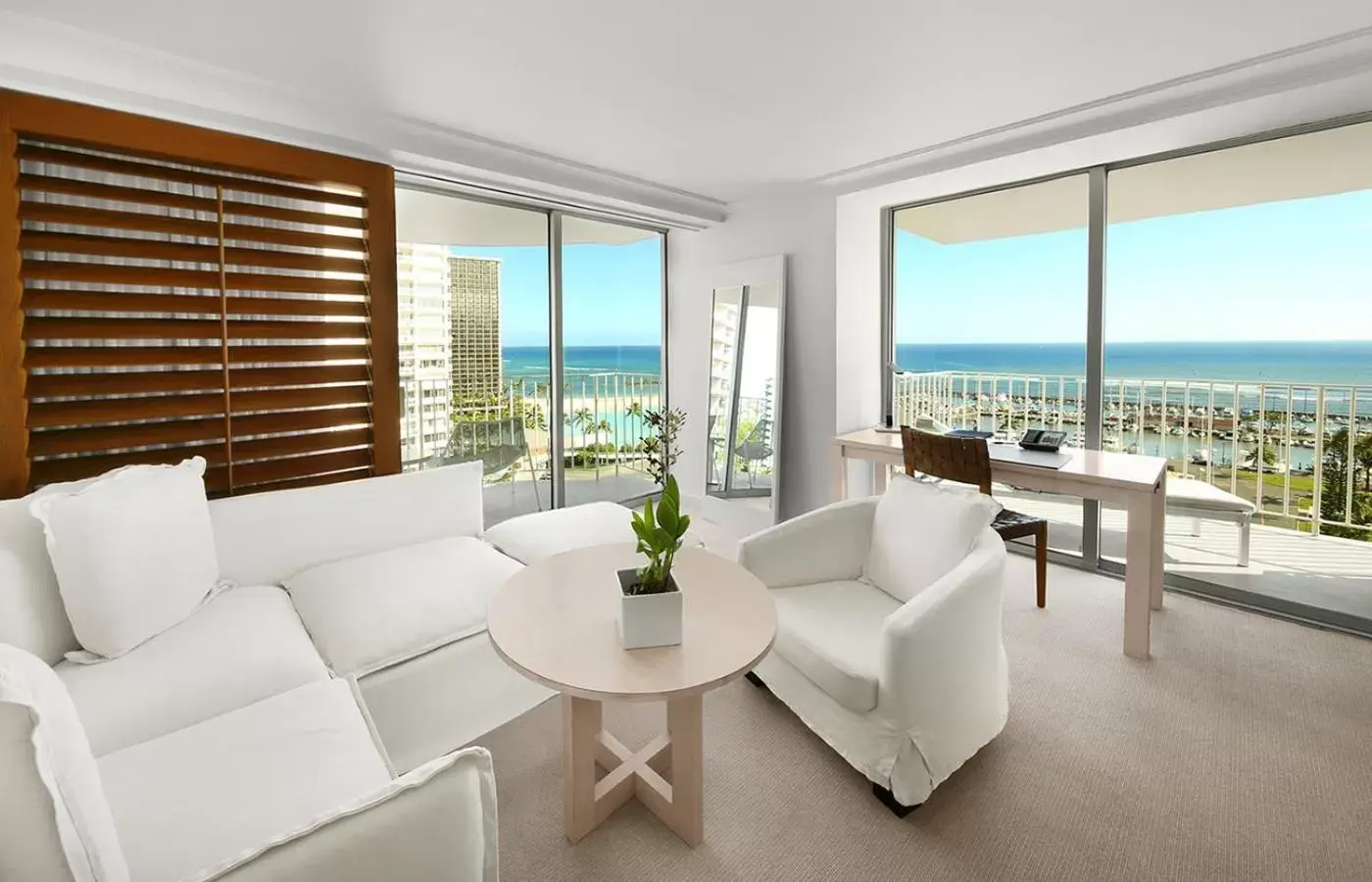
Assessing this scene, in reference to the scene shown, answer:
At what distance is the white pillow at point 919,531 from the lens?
204 centimetres

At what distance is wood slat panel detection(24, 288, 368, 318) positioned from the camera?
213cm

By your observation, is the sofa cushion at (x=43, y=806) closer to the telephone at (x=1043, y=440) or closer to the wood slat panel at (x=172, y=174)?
the wood slat panel at (x=172, y=174)

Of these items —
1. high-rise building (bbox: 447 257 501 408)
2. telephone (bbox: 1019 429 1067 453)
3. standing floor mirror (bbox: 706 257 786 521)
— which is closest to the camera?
telephone (bbox: 1019 429 1067 453)

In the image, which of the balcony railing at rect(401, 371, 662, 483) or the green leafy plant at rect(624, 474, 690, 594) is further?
the balcony railing at rect(401, 371, 662, 483)

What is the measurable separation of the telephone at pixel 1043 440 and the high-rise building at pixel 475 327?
309 centimetres

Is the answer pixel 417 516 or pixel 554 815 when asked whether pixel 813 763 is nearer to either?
pixel 554 815

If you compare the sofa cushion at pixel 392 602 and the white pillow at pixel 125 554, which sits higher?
the white pillow at pixel 125 554

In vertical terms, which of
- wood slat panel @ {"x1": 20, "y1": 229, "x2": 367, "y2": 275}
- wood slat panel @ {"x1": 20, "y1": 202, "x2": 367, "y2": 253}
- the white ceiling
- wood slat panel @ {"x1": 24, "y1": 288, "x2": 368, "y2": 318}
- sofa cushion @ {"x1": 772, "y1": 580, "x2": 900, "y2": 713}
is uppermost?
the white ceiling

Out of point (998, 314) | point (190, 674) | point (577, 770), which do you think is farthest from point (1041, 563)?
point (190, 674)

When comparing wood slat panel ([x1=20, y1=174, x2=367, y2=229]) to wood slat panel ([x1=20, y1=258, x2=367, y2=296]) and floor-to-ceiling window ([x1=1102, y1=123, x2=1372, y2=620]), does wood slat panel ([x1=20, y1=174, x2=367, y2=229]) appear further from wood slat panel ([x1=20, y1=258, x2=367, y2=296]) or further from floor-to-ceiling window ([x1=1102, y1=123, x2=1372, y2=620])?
floor-to-ceiling window ([x1=1102, y1=123, x2=1372, y2=620])

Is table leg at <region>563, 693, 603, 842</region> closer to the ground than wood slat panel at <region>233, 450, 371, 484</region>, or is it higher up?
closer to the ground

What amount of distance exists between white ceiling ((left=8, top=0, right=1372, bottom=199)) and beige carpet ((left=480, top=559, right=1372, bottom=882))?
2.28 metres

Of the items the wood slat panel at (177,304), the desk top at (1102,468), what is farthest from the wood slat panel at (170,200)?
the desk top at (1102,468)

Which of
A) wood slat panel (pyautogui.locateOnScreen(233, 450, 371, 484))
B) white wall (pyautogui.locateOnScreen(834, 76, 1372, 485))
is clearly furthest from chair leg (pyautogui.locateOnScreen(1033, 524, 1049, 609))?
wood slat panel (pyautogui.locateOnScreen(233, 450, 371, 484))
